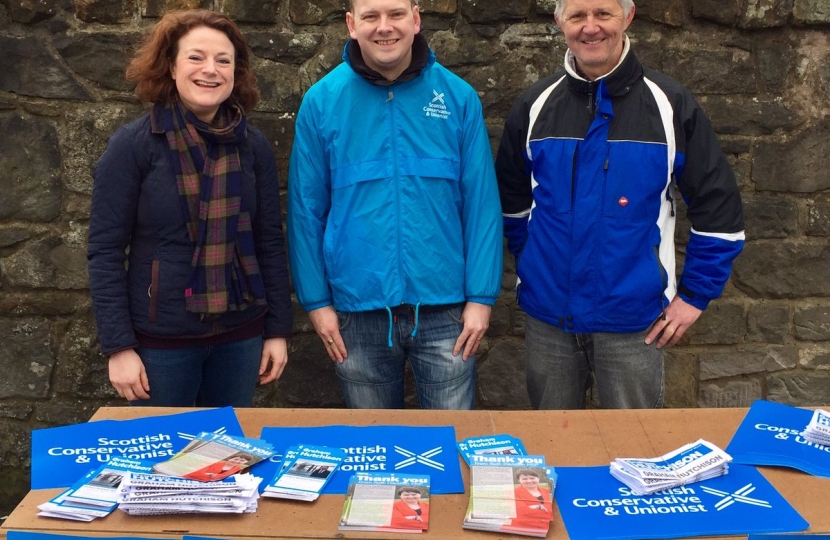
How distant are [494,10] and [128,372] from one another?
1677mm

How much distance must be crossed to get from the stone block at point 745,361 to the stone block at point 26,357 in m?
2.46

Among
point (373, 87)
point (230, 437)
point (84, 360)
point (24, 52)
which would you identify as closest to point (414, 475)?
point (230, 437)

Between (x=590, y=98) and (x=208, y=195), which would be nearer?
(x=208, y=195)

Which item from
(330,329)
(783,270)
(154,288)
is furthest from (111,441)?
(783,270)

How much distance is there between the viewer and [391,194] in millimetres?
2148

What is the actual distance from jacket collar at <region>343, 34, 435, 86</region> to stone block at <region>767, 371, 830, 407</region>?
6.15 ft

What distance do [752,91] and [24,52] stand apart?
255 cm

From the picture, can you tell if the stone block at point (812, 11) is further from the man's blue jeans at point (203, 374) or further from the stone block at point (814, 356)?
the man's blue jeans at point (203, 374)

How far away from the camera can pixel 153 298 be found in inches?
79.4

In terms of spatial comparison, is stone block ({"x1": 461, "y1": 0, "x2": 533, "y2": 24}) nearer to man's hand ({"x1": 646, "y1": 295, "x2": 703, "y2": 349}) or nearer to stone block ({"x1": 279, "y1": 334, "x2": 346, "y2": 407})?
man's hand ({"x1": 646, "y1": 295, "x2": 703, "y2": 349})

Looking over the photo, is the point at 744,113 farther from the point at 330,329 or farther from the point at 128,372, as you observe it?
the point at 128,372

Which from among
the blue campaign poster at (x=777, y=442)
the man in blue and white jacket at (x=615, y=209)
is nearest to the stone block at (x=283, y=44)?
the man in blue and white jacket at (x=615, y=209)

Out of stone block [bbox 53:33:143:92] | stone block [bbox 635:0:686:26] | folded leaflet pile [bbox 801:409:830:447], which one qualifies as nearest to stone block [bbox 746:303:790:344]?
stone block [bbox 635:0:686:26]

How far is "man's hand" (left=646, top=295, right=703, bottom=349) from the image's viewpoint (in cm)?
220
